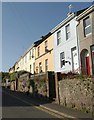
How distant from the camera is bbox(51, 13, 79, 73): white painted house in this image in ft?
77.3

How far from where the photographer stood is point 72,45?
2388 cm

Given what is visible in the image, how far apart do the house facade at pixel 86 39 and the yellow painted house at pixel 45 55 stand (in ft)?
24.9

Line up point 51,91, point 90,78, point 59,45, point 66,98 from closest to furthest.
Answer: point 90,78 → point 66,98 → point 51,91 → point 59,45

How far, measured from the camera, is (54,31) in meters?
28.7

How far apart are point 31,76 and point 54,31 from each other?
18.9 ft

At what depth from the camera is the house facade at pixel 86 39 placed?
20.5 m

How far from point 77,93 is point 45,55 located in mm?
16152

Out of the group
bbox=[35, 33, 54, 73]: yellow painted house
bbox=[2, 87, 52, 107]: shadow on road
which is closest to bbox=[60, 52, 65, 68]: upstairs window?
bbox=[35, 33, 54, 73]: yellow painted house

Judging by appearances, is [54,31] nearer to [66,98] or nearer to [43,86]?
[43,86]

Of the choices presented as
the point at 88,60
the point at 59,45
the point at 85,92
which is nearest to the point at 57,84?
the point at 88,60

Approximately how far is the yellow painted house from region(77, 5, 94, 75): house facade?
7588mm

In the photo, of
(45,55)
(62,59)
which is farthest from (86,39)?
(45,55)

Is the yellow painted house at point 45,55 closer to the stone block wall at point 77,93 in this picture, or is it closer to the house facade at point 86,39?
the house facade at point 86,39

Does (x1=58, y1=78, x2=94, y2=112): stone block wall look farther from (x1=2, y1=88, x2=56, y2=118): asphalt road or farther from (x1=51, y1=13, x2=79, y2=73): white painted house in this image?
(x1=51, y1=13, x2=79, y2=73): white painted house
